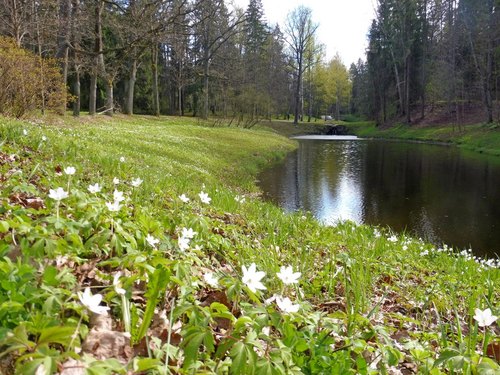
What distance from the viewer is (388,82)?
54.1 meters

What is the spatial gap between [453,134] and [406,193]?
2511cm

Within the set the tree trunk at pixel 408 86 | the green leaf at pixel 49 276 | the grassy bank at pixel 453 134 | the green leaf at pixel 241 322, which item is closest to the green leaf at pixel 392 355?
the green leaf at pixel 241 322

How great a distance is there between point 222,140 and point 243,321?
23895 millimetres

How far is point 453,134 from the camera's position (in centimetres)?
3653

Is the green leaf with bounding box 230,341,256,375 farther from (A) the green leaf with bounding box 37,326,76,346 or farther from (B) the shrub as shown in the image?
(B) the shrub

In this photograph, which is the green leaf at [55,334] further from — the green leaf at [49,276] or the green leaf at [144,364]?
the green leaf at [49,276]

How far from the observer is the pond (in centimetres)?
1092

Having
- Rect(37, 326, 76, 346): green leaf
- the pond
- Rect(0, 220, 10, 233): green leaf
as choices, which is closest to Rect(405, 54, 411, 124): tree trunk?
the pond

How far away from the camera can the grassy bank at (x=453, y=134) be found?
2966 cm

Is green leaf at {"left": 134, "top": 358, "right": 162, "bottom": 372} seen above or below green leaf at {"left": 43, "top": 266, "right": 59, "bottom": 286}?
below

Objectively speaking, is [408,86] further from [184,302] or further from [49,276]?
[49,276]

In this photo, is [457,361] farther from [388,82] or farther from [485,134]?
[388,82]

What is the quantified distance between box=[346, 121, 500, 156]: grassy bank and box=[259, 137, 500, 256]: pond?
4489mm

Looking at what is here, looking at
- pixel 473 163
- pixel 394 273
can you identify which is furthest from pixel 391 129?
pixel 394 273
